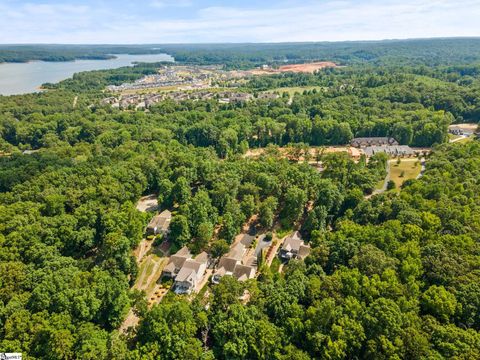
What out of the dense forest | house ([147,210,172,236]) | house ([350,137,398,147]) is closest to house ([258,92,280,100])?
the dense forest

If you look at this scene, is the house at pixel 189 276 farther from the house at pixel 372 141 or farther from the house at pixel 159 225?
the house at pixel 372 141

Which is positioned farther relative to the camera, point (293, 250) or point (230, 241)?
point (230, 241)

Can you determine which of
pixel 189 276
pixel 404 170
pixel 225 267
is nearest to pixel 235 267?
pixel 225 267

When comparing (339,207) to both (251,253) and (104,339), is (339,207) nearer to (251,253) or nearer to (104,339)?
(251,253)

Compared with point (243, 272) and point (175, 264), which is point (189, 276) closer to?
point (175, 264)

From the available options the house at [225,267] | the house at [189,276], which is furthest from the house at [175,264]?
the house at [225,267]

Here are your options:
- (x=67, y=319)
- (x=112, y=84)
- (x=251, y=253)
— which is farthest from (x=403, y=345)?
(x=112, y=84)

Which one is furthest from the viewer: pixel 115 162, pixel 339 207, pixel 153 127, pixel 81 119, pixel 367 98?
pixel 367 98
